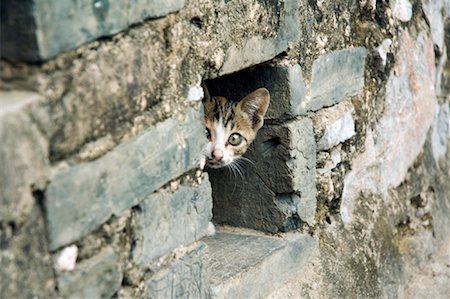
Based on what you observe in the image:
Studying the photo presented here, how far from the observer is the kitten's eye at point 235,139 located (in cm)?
396

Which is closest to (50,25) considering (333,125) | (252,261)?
(252,261)

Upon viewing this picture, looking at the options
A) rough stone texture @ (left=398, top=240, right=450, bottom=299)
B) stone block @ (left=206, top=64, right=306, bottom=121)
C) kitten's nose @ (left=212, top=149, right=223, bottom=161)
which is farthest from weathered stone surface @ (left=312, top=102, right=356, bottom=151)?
rough stone texture @ (left=398, top=240, right=450, bottom=299)

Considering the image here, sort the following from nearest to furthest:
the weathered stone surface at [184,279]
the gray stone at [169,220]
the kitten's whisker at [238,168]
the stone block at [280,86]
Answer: the gray stone at [169,220] → the weathered stone surface at [184,279] → the stone block at [280,86] → the kitten's whisker at [238,168]

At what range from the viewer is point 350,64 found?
4078 mm

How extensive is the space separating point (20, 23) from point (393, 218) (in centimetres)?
278

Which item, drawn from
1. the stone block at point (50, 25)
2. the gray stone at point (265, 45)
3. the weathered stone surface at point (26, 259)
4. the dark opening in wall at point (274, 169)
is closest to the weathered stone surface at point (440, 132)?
the dark opening in wall at point (274, 169)

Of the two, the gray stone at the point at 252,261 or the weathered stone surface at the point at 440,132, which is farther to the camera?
the weathered stone surface at the point at 440,132

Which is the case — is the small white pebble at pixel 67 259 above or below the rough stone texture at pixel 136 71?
below

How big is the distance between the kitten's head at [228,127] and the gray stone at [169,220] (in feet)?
2.64

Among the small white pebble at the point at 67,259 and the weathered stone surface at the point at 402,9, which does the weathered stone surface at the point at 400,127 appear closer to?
the weathered stone surface at the point at 402,9

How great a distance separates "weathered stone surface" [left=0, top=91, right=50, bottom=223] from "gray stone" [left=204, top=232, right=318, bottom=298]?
3.84ft

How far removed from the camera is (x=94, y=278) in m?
2.47

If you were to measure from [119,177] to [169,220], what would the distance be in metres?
0.36

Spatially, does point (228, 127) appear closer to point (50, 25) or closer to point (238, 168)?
point (238, 168)
